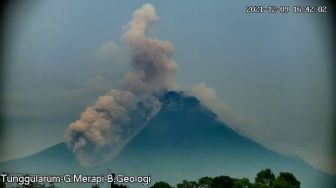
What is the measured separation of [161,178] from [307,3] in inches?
53.6

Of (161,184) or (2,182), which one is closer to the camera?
(2,182)

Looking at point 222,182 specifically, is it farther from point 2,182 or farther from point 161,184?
point 2,182

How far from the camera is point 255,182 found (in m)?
3.00

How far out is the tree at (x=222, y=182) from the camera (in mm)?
3014

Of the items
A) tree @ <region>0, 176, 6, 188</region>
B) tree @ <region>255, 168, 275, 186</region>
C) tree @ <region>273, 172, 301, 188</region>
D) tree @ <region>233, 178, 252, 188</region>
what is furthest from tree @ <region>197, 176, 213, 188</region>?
tree @ <region>0, 176, 6, 188</region>

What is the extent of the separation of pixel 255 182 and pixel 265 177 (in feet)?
0.22

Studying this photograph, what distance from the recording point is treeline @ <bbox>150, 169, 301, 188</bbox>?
2988 mm

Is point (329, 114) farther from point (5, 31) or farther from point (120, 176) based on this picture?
point (5, 31)

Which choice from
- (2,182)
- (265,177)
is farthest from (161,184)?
(2,182)

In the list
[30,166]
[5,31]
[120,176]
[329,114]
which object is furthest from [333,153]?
[5,31]

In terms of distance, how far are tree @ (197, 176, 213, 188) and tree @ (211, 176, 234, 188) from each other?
0.03 m

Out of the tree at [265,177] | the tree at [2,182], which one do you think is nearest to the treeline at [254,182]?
the tree at [265,177]

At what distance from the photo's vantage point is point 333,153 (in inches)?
117

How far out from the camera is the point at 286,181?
2994mm
